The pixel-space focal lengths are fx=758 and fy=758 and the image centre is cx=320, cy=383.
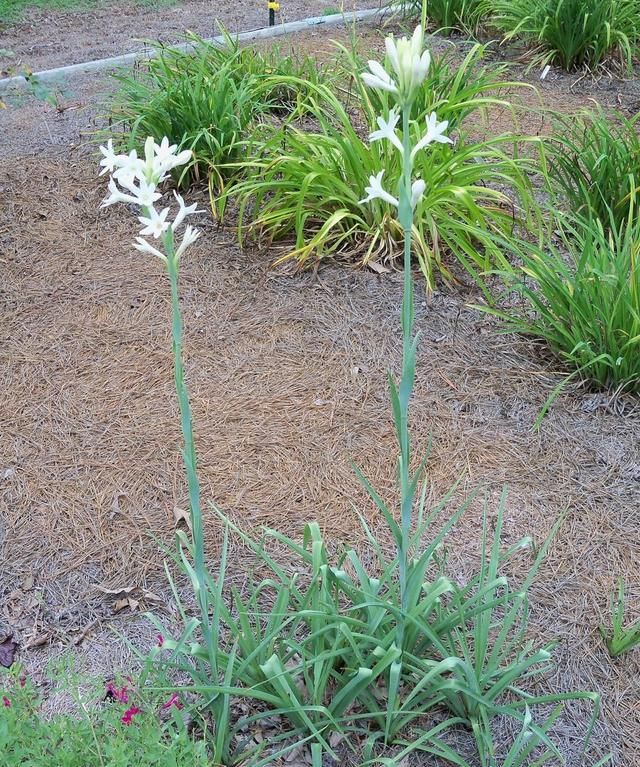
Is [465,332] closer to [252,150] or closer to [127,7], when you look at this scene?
[252,150]

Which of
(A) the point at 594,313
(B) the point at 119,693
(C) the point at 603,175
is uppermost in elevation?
(B) the point at 119,693

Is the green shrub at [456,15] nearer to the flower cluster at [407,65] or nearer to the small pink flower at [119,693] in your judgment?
the flower cluster at [407,65]

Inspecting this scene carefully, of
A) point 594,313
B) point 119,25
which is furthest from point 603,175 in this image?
point 119,25

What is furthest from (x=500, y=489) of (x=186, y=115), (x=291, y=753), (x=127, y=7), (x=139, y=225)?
(x=127, y=7)

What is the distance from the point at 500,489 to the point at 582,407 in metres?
0.53

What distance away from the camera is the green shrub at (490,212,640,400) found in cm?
268

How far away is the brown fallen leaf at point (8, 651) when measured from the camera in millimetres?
1982

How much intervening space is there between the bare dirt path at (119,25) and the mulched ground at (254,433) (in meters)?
3.23

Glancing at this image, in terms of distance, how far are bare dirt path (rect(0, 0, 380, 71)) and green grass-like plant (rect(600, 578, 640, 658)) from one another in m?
5.57

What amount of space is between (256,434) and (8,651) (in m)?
1.06

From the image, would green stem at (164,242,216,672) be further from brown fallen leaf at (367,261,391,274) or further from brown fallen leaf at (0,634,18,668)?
brown fallen leaf at (367,261,391,274)

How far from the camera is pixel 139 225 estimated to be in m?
3.82

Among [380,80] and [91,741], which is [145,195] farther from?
[91,741]

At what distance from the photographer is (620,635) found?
1.95 meters
